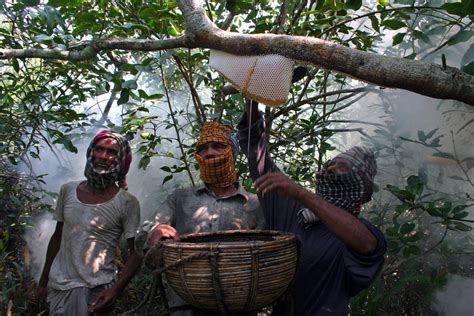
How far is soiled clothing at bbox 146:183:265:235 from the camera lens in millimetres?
2477

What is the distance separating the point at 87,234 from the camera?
2715mm

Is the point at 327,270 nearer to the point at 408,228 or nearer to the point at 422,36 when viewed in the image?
the point at 408,228

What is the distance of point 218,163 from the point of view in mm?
2520

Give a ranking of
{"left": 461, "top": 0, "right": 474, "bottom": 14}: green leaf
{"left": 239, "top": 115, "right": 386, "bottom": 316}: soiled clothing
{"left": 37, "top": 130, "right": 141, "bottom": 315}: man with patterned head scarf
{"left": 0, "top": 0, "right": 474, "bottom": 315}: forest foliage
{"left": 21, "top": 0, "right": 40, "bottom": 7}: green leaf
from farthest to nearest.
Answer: {"left": 0, "top": 0, "right": 474, "bottom": 315}: forest foliage < {"left": 37, "top": 130, "right": 141, "bottom": 315}: man with patterned head scarf < {"left": 21, "top": 0, "right": 40, "bottom": 7}: green leaf < {"left": 239, "top": 115, "right": 386, "bottom": 316}: soiled clothing < {"left": 461, "top": 0, "right": 474, "bottom": 14}: green leaf

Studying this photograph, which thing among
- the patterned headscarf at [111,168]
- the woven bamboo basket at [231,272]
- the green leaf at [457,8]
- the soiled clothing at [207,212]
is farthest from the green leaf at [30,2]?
the green leaf at [457,8]

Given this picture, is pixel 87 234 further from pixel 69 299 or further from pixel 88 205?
pixel 69 299

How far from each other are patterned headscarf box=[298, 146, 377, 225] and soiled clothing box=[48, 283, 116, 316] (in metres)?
1.27

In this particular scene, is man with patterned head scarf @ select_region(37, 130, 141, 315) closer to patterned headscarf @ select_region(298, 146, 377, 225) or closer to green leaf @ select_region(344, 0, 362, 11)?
patterned headscarf @ select_region(298, 146, 377, 225)

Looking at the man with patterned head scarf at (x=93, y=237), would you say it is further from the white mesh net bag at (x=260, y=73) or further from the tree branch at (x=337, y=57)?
the white mesh net bag at (x=260, y=73)

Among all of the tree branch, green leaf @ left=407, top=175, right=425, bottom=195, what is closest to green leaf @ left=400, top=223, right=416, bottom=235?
green leaf @ left=407, top=175, right=425, bottom=195

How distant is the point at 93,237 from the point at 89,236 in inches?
0.9

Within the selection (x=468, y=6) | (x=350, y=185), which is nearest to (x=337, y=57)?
(x=468, y=6)

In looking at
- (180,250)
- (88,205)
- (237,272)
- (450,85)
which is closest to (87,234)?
(88,205)

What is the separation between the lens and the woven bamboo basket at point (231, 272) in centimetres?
174
